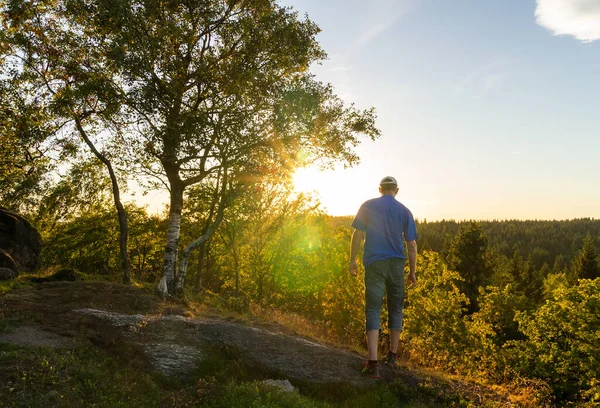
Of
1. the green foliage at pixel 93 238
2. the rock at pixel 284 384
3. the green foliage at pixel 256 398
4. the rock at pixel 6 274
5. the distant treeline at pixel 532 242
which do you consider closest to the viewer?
the green foliage at pixel 256 398

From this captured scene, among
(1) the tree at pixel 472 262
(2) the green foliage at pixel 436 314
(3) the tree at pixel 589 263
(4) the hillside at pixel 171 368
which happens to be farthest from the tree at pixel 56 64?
(3) the tree at pixel 589 263

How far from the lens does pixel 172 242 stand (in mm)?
15680

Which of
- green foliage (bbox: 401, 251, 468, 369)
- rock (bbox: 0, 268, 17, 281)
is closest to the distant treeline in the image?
green foliage (bbox: 401, 251, 468, 369)

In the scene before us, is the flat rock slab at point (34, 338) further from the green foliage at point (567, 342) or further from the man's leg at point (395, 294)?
the green foliage at point (567, 342)

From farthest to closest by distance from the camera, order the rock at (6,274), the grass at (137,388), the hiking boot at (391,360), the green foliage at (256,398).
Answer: the rock at (6,274) < the hiking boot at (391,360) < the green foliage at (256,398) < the grass at (137,388)

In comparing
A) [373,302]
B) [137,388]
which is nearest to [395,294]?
[373,302]

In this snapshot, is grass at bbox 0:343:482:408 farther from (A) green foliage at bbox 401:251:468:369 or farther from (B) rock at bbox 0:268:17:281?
(A) green foliage at bbox 401:251:468:369

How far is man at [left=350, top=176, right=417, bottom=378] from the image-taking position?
21.6 ft

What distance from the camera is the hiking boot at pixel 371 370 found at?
636 cm

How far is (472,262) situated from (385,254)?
1670 inches

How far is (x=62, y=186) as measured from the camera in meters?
15.7

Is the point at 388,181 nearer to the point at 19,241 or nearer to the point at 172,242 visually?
the point at 172,242

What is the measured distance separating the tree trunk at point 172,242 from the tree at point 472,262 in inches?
1469

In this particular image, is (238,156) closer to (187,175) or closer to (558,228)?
(187,175)
